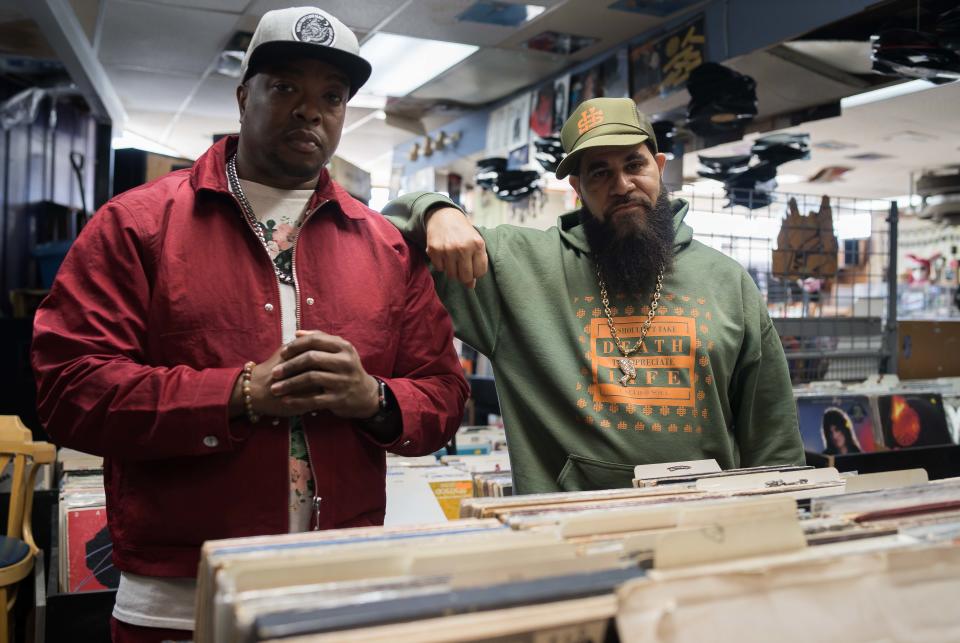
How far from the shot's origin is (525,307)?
5.41 ft

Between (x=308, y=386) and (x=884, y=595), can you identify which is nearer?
(x=884, y=595)

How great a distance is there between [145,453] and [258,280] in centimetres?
31

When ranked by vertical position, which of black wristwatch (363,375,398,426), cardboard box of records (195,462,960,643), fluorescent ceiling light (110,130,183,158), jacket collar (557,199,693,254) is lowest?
cardboard box of records (195,462,960,643)

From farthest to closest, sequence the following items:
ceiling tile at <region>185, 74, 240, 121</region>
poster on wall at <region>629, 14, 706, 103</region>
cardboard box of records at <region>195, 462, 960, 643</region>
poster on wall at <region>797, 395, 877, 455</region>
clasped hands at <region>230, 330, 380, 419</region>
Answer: ceiling tile at <region>185, 74, 240, 121</region>, poster on wall at <region>629, 14, 706, 103</region>, poster on wall at <region>797, 395, 877, 455</region>, clasped hands at <region>230, 330, 380, 419</region>, cardboard box of records at <region>195, 462, 960, 643</region>

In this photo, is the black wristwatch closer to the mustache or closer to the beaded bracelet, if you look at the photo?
the beaded bracelet

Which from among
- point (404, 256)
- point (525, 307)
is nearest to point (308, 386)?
point (404, 256)

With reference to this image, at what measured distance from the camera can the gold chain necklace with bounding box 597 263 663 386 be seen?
5.20ft

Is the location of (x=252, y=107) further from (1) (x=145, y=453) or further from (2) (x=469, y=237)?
(1) (x=145, y=453)

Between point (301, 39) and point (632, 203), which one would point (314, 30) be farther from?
point (632, 203)

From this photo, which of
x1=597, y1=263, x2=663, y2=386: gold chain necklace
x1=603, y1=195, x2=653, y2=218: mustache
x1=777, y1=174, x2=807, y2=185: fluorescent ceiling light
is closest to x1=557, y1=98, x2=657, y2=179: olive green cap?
x1=603, y1=195, x2=653, y2=218: mustache

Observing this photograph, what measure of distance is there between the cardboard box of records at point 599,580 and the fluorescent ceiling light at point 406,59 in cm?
487

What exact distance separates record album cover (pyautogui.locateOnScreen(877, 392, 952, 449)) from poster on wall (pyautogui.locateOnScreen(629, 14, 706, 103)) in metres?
2.10

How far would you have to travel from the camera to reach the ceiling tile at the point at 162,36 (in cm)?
479

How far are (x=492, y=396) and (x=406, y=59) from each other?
279 cm
